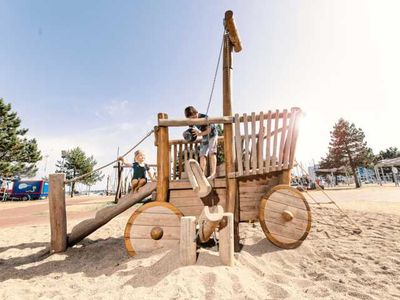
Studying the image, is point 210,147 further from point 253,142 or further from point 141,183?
point 141,183

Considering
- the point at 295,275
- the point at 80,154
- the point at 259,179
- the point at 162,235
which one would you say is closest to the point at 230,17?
the point at 259,179

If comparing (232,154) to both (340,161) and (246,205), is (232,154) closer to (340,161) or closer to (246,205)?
(246,205)

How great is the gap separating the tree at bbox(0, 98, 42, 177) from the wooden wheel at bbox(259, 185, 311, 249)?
113ft

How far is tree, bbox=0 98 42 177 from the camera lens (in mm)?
28688

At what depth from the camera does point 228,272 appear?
285cm

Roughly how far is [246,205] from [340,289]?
1.84m

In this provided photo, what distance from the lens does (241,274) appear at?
9.31 feet

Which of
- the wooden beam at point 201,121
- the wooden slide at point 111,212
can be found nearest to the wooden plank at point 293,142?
the wooden beam at point 201,121

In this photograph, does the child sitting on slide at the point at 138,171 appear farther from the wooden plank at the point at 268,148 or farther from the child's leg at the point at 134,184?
the wooden plank at the point at 268,148

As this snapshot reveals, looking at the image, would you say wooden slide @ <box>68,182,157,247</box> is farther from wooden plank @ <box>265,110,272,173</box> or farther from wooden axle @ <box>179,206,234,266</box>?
wooden plank @ <box>265,110,272,173</box>

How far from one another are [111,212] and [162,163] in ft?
4.84

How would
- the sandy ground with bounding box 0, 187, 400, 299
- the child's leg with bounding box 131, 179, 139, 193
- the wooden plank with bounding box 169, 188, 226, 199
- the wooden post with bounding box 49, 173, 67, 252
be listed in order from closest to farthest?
the sandy ground with bounding box 0, 187, 400, 299 < the wooden plank with bounding box 169, 188, 226, 199 < the wooden post with bounding box 49, 173, 67, 252 < the child's leg with bounding box 131, 179, 139, 193

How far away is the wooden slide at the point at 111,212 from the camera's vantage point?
14.7 feet

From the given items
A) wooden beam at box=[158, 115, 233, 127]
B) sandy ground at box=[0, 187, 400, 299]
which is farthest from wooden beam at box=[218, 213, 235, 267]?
wooden beam at box=[158, 115, 233, 127]
